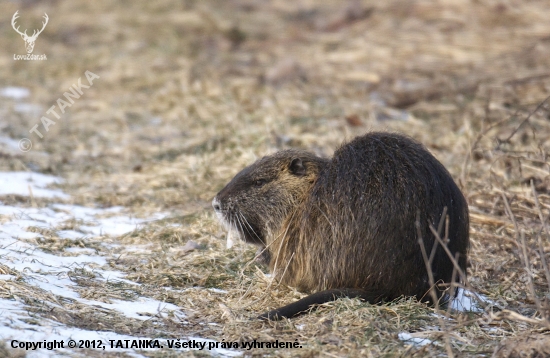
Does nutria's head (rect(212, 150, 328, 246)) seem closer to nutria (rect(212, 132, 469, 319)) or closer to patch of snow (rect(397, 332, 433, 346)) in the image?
nutria (rect(212, 132, 469, 319))

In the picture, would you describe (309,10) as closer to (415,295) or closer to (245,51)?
(245,51)

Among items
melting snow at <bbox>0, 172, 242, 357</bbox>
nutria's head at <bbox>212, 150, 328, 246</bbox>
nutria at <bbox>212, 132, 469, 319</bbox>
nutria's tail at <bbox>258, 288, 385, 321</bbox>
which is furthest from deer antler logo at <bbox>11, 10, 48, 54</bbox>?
nutria's tail at <bbox>258, 288, 385, 321</bbox>

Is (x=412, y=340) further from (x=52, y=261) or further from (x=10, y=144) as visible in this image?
(x=10, y=144)

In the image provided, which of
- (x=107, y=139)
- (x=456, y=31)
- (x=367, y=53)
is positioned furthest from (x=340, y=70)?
(x=107, y=139)

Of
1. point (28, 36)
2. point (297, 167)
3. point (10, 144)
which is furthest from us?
point (28, 36)

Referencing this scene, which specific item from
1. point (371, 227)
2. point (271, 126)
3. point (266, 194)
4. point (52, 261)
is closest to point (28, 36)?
point (271, 126)

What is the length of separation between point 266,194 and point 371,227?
0.73 m

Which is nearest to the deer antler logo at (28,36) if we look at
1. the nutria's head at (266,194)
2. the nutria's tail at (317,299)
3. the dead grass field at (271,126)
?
the dead grass field at (271,126)

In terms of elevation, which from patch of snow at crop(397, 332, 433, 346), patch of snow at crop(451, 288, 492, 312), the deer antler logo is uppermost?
the deer antler logo

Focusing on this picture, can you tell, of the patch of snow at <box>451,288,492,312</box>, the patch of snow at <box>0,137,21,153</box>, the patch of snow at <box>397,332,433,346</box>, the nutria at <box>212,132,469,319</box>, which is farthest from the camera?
the patch of snow at <box>0,137,21,153</box>

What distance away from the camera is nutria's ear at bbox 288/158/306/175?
11.4 feet

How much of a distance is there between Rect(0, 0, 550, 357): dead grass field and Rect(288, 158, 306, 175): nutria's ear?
42cm

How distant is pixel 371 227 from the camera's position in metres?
2.96

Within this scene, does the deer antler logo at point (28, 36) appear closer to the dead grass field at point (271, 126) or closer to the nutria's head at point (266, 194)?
the dead grass field at point (271, 126)
